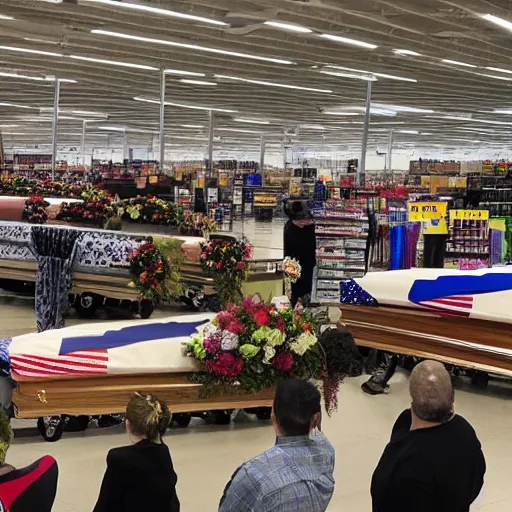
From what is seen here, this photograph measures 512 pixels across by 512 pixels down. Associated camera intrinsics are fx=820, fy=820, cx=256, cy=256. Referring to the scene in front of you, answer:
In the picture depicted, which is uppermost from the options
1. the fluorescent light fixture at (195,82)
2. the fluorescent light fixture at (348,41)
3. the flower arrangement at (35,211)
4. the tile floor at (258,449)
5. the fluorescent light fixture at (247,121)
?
the fluorescent light fixture at (348,41)

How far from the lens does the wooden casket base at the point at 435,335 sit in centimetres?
688

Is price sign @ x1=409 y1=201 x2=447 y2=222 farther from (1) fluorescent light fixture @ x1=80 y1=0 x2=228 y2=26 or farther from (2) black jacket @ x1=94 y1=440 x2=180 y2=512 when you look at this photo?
(2) black jacket @ x1=94 y1=440 x2=180 y2=512

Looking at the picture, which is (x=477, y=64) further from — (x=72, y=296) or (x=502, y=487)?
(x=502, y=487)

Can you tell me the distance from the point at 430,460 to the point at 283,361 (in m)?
2.96

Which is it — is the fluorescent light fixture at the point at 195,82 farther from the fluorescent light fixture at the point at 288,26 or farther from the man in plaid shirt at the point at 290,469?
the man in plaid shirt at the point at 290,469

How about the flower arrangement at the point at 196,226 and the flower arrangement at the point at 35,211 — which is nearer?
the flower arrangement at the point at 196,226

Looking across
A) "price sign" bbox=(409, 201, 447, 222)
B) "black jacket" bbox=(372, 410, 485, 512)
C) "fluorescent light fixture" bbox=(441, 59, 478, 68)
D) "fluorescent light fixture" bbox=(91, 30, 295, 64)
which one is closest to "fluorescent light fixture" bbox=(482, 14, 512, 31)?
"fluorescent light fixture" bbox=(441, 59, 478, 68)

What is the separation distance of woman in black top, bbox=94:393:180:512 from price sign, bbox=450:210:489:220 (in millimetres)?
7158

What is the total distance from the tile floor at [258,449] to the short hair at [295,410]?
2.25m

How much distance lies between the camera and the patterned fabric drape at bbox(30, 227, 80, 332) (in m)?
8.89

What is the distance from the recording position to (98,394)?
550 cm

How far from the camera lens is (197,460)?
5.42 metres

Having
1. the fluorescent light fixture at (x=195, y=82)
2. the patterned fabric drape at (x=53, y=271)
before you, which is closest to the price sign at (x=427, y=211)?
the patterned fabric drape at (x=53, y=271)

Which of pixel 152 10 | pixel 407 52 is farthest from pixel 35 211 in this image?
pixel 407 52
